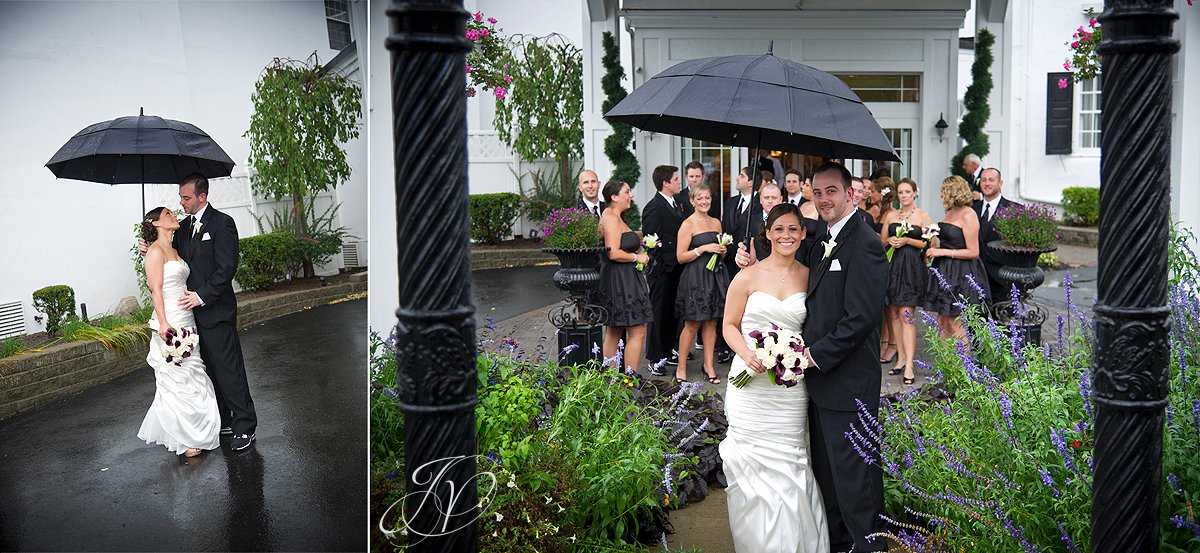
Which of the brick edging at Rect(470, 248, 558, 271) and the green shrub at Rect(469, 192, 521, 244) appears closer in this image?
the brick edging at Rect(470, 248, 558, 271)

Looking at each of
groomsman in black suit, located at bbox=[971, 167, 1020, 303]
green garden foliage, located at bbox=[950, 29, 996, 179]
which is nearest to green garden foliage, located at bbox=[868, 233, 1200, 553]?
groomsman in black suit, located at bbox=[971, 167, 1020, 303]

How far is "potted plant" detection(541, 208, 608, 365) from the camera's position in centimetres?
809

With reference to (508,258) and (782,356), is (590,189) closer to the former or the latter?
(782,356)

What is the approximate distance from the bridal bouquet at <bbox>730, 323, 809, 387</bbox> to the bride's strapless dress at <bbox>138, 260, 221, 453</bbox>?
2349 millimetres

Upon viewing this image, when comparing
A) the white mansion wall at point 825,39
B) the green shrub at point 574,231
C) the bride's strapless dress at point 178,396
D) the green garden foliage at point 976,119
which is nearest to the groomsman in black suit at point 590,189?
the green shrub at point 574,231

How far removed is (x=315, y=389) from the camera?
3.61 metres

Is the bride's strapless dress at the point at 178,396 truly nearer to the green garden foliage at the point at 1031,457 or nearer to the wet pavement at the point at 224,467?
the wet pavement at the point at 224,467

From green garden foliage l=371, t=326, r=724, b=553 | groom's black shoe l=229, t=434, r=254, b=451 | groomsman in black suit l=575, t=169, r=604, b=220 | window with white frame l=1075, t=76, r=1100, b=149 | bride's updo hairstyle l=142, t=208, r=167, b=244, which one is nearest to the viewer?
bride's updo hairstyle l=142, t=208, r=167, b=244

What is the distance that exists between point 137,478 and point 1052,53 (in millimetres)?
22070

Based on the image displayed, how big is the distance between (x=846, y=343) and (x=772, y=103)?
3.74 ft

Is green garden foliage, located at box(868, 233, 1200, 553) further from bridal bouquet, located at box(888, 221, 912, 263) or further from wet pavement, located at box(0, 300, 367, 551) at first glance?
bridal bouquet, located at box(888, 221, 912, 263)

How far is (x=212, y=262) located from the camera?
3523 millimetres

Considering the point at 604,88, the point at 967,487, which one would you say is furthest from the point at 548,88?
the point at 967,487

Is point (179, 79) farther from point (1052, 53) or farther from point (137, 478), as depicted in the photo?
point (1052, 53)
